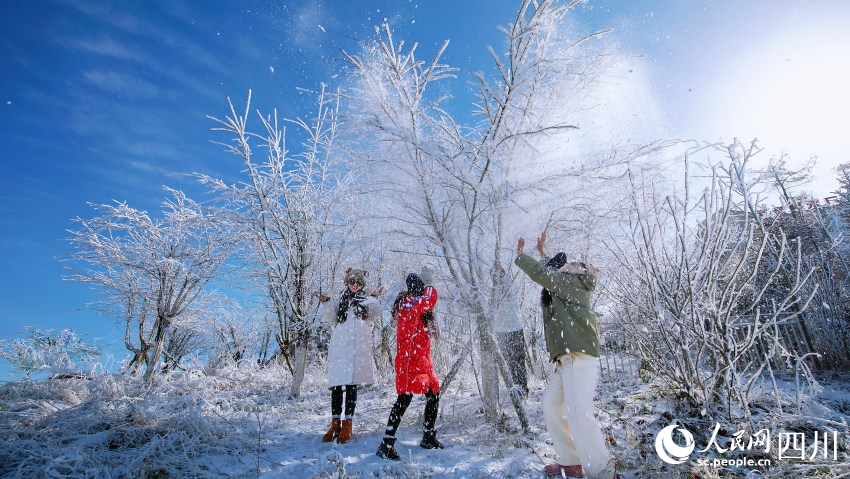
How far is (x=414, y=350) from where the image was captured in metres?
3.29

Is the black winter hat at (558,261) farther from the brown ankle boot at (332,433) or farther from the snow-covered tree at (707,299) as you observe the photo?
the brown ankle boot at (332,433)

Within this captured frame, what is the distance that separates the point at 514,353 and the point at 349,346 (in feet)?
Result: 8.34

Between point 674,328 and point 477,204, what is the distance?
2.54 metres

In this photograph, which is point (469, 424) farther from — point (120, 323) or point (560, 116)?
point (120, 323)

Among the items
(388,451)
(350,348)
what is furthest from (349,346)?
(388,451)

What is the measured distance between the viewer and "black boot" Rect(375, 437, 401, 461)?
2.88 meters

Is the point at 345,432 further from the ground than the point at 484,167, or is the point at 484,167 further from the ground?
the point at 484,167

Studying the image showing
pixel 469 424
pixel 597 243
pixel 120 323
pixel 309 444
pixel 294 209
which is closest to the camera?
pixel 309 444

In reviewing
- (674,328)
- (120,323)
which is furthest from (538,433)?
(120,323)

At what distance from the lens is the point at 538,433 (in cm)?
361
